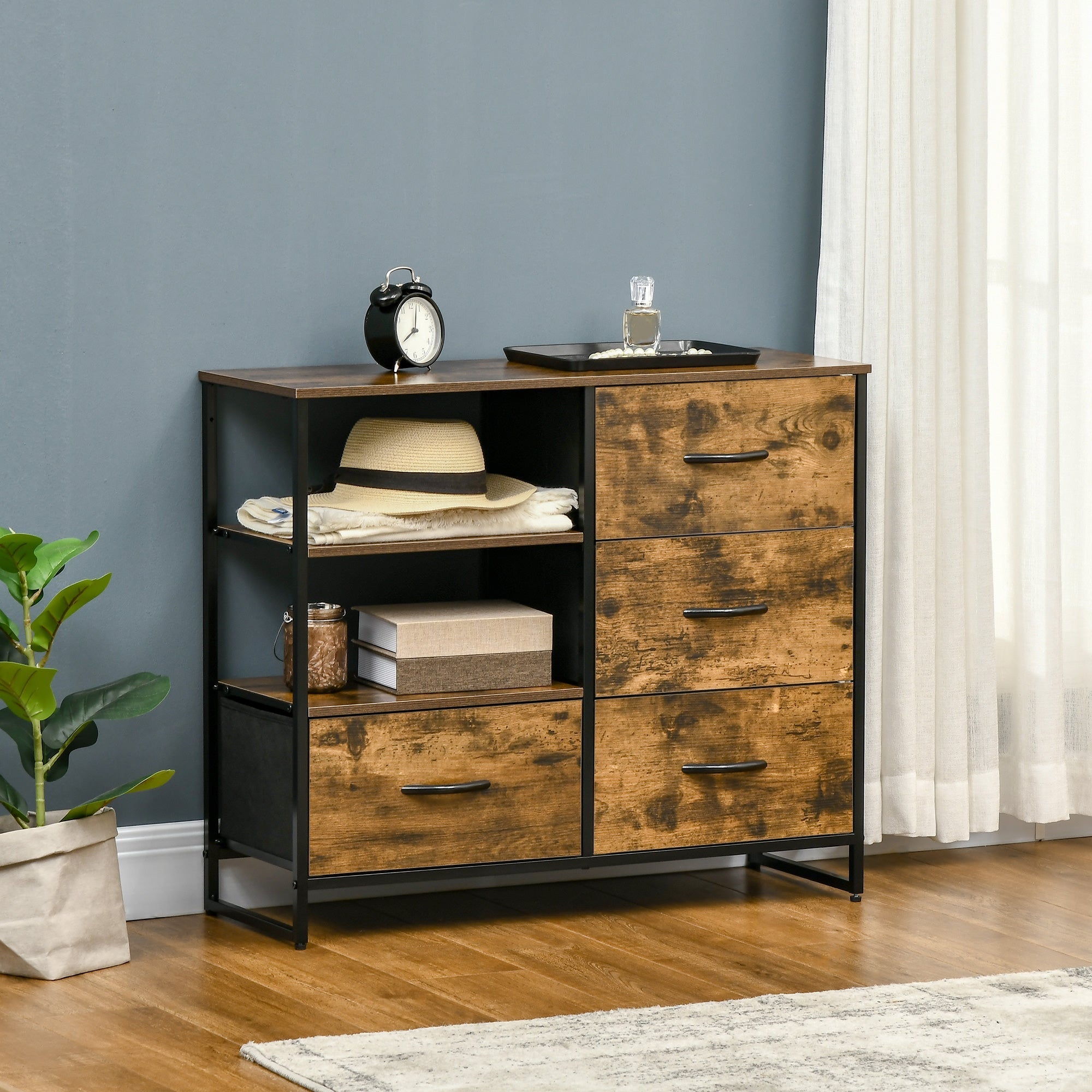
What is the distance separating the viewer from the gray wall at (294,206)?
290 cm

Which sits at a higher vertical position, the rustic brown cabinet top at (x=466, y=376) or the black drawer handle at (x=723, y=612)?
the rustic brown cabinet top at (x=466, y=376)

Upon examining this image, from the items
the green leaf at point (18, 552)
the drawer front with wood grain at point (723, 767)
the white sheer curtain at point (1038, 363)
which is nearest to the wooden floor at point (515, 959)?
the drawer front with wood grain at point (723, 767)

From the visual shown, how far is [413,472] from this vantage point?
2.86 meters

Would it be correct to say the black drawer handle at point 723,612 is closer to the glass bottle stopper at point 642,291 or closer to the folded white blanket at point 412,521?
the folded white blanket at point 412,521

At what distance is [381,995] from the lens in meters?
2.63

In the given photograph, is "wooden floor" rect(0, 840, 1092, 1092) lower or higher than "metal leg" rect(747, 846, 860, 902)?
lower

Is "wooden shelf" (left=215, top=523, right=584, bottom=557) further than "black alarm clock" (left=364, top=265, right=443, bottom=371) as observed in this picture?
No

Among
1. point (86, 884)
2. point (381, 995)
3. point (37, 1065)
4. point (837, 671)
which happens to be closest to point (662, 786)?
point (837, 671)

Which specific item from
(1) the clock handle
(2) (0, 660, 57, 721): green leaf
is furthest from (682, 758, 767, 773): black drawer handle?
(2) (0, 660, 57, 721): green leaf

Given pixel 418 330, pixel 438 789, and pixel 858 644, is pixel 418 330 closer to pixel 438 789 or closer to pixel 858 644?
pixel 438 789

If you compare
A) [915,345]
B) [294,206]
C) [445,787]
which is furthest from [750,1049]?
[294,206]

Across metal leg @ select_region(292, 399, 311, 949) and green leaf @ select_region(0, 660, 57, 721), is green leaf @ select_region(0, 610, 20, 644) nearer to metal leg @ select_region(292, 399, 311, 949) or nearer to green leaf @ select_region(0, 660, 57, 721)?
green leaf @ select_region(0, 660, 57, 721)

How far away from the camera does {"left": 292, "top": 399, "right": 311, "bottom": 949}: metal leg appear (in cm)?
274

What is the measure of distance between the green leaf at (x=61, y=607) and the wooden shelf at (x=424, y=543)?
0.26 m
